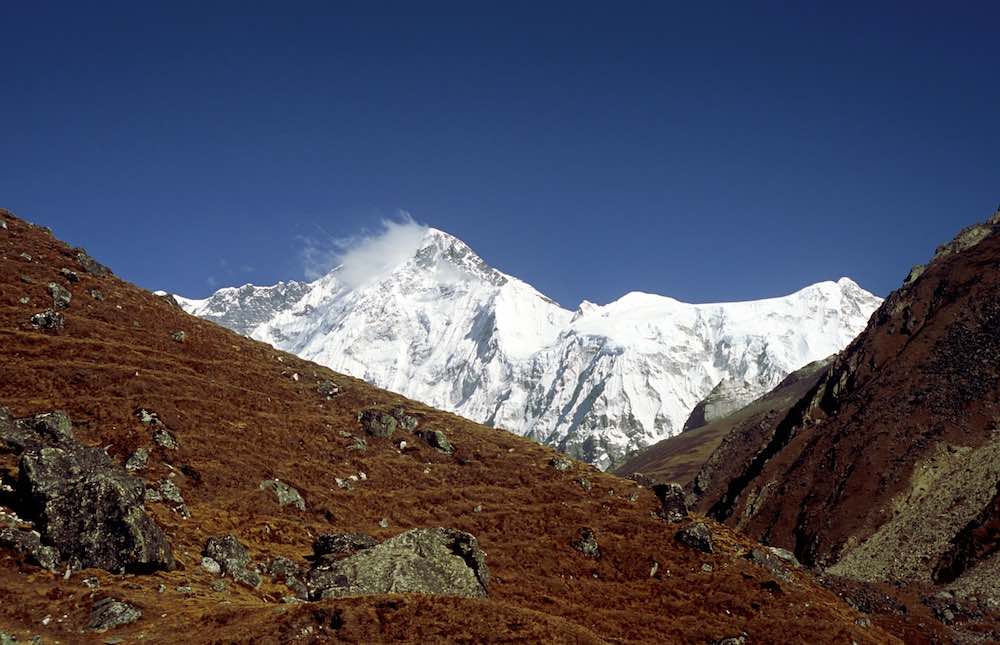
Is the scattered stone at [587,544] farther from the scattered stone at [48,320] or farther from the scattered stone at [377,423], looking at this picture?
the scattered stone at [48,320]

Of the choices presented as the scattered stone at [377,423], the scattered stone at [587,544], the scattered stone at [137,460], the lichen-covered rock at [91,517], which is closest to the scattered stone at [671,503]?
the scattered stone at [587,544]

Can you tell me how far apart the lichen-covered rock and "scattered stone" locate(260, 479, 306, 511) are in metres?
13.2

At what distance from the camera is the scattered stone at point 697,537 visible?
1889 inches

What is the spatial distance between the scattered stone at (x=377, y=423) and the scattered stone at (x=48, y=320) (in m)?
24.4

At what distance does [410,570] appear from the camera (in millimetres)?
33219

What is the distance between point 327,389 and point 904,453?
96.5 metres

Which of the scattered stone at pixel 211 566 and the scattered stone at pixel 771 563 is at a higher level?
the scattered stone at pixel 771 563

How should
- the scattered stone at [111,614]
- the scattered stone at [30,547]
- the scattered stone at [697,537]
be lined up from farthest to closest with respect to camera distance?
the scattered stone at [697,537], the scattered stone at [30,547], the scattered stone at [111,614]

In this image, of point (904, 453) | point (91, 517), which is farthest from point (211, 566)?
point (904, 453)

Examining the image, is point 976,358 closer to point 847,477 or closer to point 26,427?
point 847,477

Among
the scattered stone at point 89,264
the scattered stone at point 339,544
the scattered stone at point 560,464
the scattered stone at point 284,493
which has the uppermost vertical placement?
the scattered stone at point 89,264

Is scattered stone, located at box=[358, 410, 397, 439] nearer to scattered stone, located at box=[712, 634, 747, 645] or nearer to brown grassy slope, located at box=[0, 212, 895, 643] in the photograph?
brown grassy slope, located at box=[0, 212, 895, 643]

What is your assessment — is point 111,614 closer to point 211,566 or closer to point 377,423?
point 211,566

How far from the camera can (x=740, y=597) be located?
4297 centimetres
